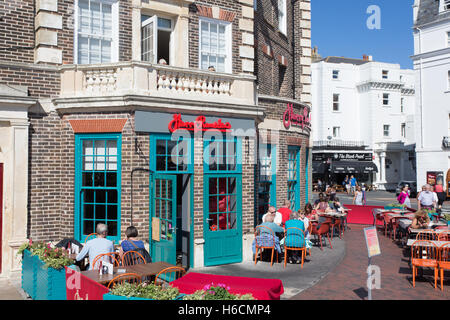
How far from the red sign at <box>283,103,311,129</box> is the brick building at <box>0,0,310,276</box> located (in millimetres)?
3735

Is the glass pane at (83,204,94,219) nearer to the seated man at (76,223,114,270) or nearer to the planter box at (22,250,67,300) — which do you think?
the planter box at (22,250,67,300)

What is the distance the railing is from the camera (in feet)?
35.0

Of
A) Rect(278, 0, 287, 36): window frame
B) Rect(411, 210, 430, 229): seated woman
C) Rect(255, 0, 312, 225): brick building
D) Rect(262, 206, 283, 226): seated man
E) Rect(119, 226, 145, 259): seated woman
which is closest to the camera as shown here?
Rect(119, 226, 145, 259): seated woman

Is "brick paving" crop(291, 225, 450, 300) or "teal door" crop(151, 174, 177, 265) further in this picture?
"teal door" crop(151, 174, 177, 265)

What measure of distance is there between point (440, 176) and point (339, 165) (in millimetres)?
10748

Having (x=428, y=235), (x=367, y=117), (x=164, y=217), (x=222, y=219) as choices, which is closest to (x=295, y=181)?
(x=222, y=219)

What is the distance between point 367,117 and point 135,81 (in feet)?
137

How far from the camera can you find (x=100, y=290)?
6039 mm

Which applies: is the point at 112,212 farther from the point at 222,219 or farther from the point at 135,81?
the point at 135,81

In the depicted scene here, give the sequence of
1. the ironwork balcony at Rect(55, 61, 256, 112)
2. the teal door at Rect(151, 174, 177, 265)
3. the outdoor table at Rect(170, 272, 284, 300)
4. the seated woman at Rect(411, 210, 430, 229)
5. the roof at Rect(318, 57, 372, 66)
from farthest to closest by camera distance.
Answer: the roof at Rect(318, 57, 372, 66), the seated woman at Rect(411, 210, 430, 229), the ironwork balcony at Rect(55, 61, 256, 112), the teal door at Rect(151, 174, 177, 265), the outdoor table at Rect(170, 272, 284, 300)

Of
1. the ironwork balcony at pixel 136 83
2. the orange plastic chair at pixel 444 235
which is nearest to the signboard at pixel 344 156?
the orange plastic chair at pixel 444 235

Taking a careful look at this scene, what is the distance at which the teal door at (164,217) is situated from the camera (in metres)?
10.3

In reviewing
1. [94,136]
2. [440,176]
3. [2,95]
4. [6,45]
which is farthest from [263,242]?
[440,176]

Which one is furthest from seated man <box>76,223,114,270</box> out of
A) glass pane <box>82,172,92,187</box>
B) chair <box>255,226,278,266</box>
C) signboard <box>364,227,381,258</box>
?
signboard <box>364,227,381,258</box>
